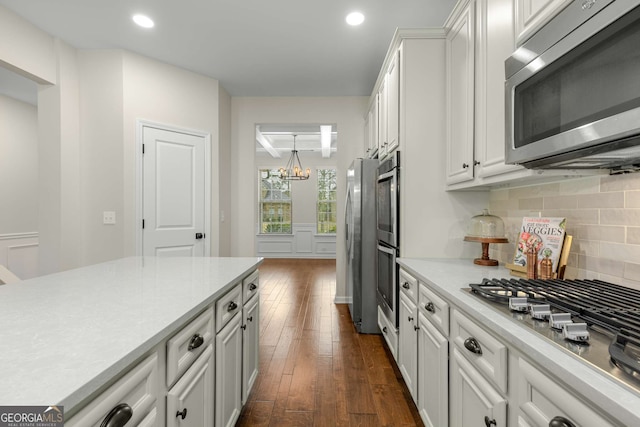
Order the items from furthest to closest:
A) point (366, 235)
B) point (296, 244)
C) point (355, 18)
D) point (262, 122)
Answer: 1. point (296, 244)
2. point (262, 122)
3. point (366, 235)
4. point (355, 18)

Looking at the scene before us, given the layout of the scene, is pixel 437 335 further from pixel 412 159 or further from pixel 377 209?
pixel 377 209

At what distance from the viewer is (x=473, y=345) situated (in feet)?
3.61

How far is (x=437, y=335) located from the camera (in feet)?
4.70

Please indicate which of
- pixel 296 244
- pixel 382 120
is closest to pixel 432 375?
pixel 382 120

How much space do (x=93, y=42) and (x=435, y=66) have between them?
314 centimetres

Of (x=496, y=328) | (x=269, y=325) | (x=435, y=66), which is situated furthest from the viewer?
(x=269, y=325)

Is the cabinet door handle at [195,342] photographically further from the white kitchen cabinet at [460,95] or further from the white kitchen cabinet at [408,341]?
the white kitchen cabinet at [460,95]

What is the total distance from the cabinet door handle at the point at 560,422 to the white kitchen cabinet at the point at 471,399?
0.24 meters

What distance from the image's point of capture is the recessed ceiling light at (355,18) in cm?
248

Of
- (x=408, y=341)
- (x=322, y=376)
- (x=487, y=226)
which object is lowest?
(x=322, y=376)

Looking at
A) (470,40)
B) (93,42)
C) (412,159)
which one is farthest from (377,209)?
(93,42)

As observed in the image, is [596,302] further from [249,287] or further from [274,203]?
[274,203]

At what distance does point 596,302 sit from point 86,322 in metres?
1.52

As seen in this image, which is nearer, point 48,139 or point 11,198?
point 48,139
